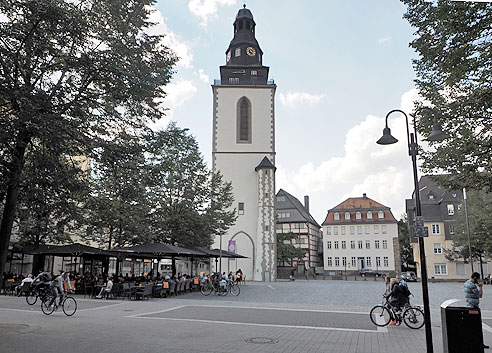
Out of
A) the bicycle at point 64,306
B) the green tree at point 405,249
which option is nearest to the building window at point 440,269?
the green tree at point 405,249

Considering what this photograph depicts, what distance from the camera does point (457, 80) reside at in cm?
1247

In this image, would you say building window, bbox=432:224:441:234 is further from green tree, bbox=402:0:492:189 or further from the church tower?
green tree, bbox=402:0:492:189

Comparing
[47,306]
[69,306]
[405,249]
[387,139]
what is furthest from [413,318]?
[405,249]

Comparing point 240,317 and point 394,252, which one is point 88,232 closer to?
point 240,317

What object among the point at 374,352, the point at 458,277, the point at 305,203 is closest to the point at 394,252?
the point at 458,277

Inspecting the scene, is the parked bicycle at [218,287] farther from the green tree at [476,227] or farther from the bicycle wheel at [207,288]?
the green tree at [476,227]

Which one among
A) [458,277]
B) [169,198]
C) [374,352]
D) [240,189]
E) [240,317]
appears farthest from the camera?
[458,277]

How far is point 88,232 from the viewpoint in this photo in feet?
87.8

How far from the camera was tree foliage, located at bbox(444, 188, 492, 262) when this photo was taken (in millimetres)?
32497

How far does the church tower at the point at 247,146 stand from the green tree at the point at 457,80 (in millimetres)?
31431

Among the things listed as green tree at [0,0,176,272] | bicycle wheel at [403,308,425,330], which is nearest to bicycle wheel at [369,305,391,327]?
bicycle wheel at [403,308,425,330]

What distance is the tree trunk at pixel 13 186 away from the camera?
33.7ft

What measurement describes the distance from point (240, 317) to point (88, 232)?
16006mm

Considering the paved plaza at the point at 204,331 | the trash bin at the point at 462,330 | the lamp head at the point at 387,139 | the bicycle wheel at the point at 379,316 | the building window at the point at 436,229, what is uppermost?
the building window at the point at 436,229
